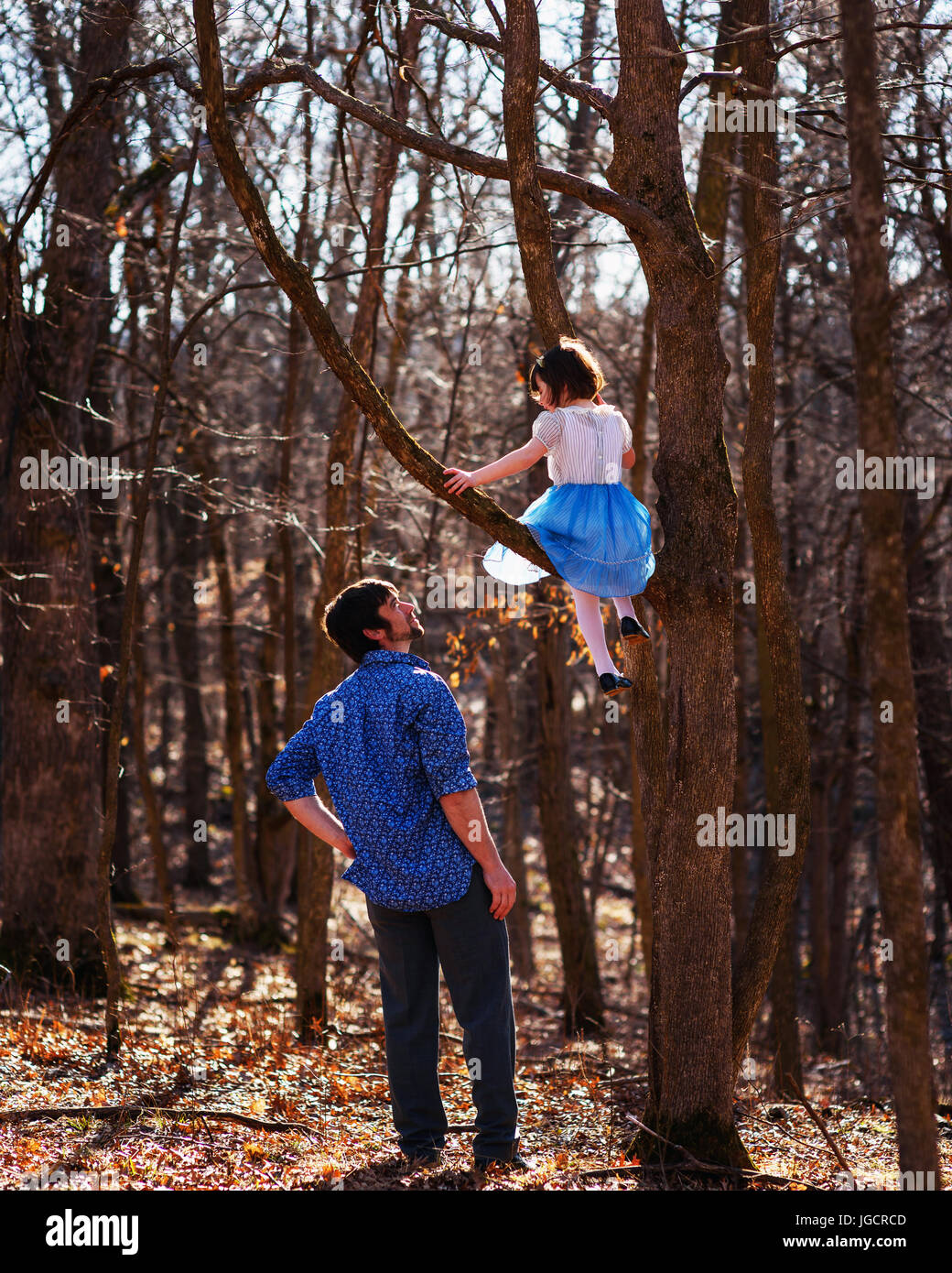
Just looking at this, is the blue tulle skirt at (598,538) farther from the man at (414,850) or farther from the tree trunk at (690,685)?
the man at (414,850)

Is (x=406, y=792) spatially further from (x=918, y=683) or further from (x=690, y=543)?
(x=918, y=683)

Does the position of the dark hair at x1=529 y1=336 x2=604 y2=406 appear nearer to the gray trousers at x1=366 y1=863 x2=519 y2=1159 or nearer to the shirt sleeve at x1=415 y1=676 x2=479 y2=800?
the shirt sleeve at x1=415 y1=676 x2=479 y2=800

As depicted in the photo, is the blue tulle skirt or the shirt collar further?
the blue tulle skirt

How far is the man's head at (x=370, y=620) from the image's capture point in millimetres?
4047

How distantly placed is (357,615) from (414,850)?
85cm

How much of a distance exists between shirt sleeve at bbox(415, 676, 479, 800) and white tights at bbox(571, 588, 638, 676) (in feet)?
2.54

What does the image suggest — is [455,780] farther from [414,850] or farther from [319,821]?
[319,821]

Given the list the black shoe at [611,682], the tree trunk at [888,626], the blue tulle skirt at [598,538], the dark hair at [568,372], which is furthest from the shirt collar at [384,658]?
the tree trunk at [888,626]

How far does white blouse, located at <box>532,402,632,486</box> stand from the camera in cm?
450

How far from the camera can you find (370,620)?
13.3 feet

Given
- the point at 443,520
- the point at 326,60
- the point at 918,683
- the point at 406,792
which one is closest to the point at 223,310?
the point at 326,60

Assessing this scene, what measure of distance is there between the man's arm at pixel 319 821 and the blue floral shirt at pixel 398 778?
0.17 ft

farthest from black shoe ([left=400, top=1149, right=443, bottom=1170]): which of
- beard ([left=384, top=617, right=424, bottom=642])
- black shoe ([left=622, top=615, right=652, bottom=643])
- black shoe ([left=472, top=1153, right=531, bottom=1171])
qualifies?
black shoe ([left=622, top=615, right=652, bottom=643])
